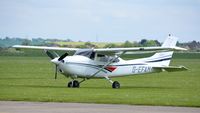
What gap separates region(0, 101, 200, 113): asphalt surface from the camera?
805 inches

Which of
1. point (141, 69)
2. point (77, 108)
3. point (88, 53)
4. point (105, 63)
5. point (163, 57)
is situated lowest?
point (77, 108)

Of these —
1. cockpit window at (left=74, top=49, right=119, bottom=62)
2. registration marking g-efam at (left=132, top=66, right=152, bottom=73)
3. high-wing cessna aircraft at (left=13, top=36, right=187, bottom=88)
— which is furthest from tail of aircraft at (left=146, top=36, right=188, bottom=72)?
cockpit window at (left=74, top=49, right=119, bottom=62)

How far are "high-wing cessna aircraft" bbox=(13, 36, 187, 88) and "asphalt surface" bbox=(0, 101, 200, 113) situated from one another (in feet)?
35.9

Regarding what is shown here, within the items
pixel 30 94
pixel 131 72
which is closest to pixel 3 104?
pixel 30 94

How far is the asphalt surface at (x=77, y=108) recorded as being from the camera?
805 inches

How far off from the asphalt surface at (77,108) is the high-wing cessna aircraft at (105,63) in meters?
10.9

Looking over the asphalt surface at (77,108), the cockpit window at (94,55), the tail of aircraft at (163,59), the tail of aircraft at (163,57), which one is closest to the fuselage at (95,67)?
the cockpit window at (94,55)

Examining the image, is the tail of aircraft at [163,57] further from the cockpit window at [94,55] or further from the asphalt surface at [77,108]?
the asphalt surface at [77,108]

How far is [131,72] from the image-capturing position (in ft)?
120

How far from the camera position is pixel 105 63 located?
35594 millimetres

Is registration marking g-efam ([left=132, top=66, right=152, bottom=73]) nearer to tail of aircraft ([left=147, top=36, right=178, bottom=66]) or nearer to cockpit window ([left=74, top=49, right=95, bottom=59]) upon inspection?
tail of aircraft ([left=147, top=36, right=178, bottom=66])

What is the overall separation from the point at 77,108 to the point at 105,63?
14345mm

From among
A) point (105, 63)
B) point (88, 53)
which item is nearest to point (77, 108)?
point (88, 53)

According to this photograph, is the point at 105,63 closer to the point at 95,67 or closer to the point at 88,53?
the point at 95,67
